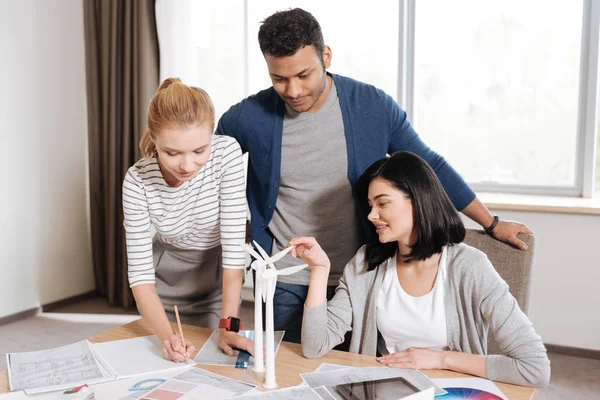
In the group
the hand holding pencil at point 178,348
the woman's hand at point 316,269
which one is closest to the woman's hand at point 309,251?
the woman's hand at point 316,269

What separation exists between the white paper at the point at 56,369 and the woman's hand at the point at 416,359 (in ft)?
2.05

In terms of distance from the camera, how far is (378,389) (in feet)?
4.05

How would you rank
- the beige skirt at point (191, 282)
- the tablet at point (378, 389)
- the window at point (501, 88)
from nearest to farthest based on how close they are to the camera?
the tablet at point (378, 389) < the beige skirt at point (191, 282) < the window at point (501, 88)

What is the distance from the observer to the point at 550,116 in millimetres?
3279

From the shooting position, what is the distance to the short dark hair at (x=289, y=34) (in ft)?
5.24

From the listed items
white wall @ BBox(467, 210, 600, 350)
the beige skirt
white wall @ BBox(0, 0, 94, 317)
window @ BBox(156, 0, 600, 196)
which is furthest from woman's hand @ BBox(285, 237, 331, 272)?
white wall @ BBox(0, 0, 94, 317)

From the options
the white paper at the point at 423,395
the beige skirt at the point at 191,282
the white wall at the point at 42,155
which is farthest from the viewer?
the white wall at the point at 42,155

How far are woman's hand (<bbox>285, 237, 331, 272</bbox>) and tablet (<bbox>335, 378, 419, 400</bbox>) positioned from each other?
308 millimetres

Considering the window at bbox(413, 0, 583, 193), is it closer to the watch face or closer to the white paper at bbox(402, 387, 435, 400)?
the watch face

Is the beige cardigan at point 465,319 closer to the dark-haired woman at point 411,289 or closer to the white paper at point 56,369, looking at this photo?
the dark-haired woman at point 411,289

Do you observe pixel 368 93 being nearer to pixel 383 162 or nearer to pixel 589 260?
pixel 383 162

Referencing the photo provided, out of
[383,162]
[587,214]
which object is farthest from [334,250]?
[587,214]

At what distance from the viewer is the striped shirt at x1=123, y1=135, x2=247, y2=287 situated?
61.9 inches

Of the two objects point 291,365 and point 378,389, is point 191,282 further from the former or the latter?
point 378,389
